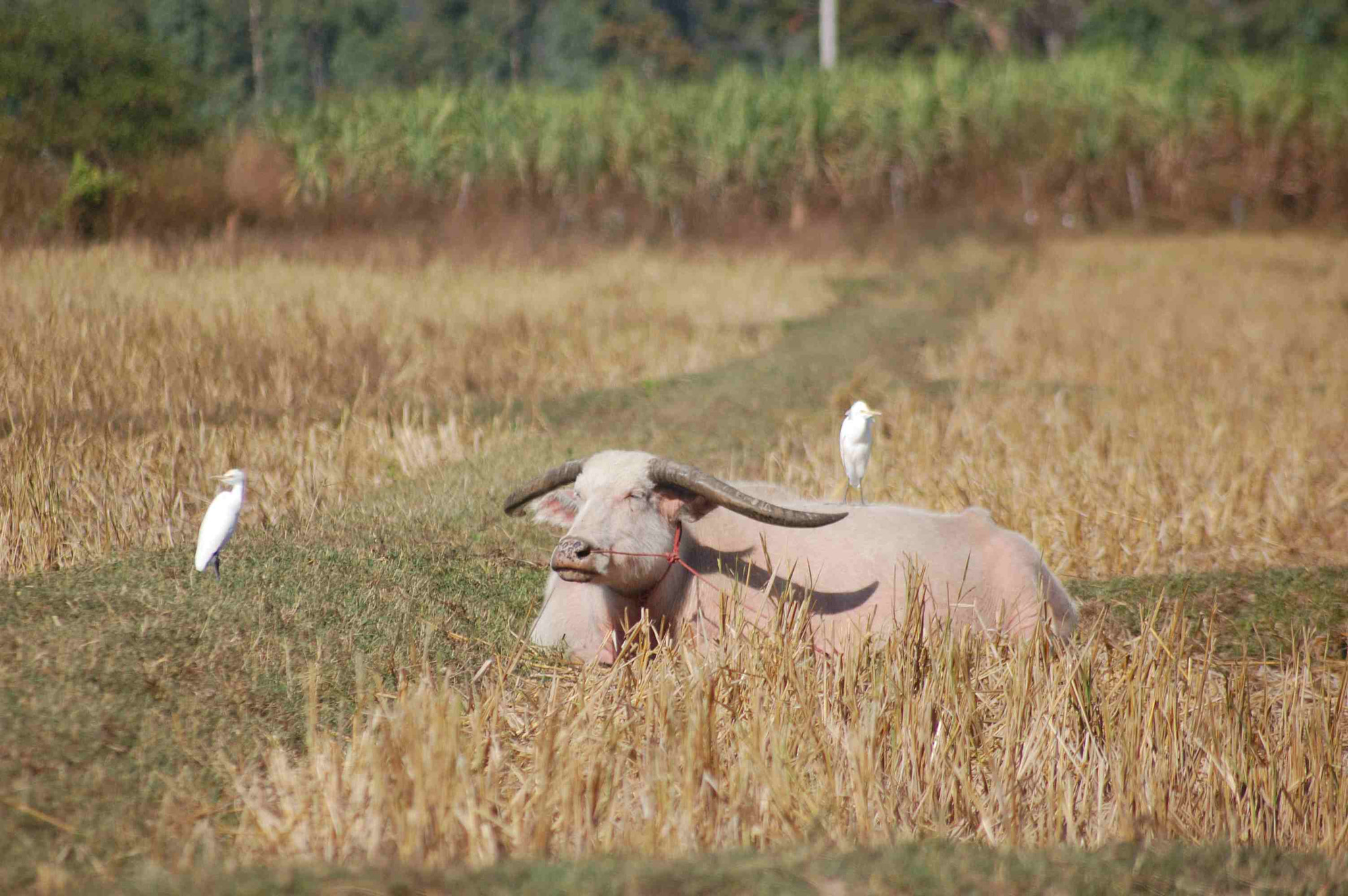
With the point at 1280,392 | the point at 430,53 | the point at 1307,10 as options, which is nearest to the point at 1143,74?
the point at 1307,10

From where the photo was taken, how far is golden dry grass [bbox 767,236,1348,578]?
5.72 m

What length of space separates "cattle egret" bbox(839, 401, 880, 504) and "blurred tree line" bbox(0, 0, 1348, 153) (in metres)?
15.1

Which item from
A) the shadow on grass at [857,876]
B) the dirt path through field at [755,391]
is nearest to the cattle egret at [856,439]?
the dirt path through field at [755,391]

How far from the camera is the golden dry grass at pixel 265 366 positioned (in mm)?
5156

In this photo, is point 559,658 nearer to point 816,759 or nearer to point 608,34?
point 816,759

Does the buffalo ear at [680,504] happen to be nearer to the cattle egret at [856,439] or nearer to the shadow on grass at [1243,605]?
the cattle egret at [856,439]

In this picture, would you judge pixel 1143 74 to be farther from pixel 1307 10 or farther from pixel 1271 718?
pixel 1271 718

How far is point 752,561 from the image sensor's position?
4.34 metres

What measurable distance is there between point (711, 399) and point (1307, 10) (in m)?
35.3

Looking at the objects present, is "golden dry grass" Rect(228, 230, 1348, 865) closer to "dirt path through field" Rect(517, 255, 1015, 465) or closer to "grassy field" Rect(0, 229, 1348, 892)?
"grassy field" Rect(0, 229, 1348, 892)

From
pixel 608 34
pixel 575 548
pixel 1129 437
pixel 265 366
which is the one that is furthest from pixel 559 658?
pixel 608 34

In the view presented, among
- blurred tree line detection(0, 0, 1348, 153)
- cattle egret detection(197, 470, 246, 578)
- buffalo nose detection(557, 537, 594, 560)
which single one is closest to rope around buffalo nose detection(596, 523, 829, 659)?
buffalo nose detection(557, 537, 594, 560)

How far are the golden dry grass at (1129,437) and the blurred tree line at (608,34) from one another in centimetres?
1244

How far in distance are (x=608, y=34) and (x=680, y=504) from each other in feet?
122
